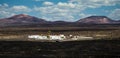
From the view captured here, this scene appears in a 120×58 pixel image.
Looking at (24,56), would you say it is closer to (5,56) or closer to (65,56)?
(5,56)

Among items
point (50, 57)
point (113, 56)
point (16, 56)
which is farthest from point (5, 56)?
point (113, 56)

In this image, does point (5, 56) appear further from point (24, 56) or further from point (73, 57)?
point (73, 57)

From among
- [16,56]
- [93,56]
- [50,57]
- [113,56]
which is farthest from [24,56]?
[113,56]

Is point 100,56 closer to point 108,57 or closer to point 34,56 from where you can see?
point 108,57

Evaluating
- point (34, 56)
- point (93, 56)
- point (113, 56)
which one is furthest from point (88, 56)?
point (34, 56)

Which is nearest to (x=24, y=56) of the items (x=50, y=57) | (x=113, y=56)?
(x=50, y=57)
